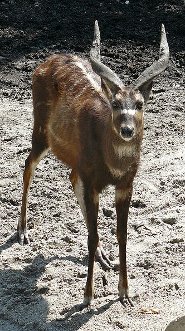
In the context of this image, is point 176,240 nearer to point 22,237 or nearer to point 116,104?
point 22,237

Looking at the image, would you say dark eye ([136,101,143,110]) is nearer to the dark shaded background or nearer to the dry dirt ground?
the dry dirt ground

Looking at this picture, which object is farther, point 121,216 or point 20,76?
point 20,76

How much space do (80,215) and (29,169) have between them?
74cm

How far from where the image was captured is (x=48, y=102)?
800 cm

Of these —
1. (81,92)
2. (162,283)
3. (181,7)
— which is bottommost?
(181,7)

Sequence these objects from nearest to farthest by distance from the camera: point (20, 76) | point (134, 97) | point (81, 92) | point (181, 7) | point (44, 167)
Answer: point (134, 97) < point (81, 92) < point (44, 167) < point (20, 76) < point (181, 7)

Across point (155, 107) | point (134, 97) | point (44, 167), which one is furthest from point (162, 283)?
point (155, 107)

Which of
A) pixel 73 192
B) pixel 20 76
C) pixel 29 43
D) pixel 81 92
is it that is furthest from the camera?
pixel 29 43

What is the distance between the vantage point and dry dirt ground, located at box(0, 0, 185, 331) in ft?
22.9

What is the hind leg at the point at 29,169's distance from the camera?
26.7 ft

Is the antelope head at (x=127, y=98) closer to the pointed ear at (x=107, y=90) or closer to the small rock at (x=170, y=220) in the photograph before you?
the pointed ear at (x=107, y=90)

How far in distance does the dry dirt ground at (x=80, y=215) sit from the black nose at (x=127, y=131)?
4.63 feet

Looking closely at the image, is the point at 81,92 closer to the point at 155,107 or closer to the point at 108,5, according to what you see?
the point at 155,107

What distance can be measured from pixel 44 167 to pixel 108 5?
5623mm
